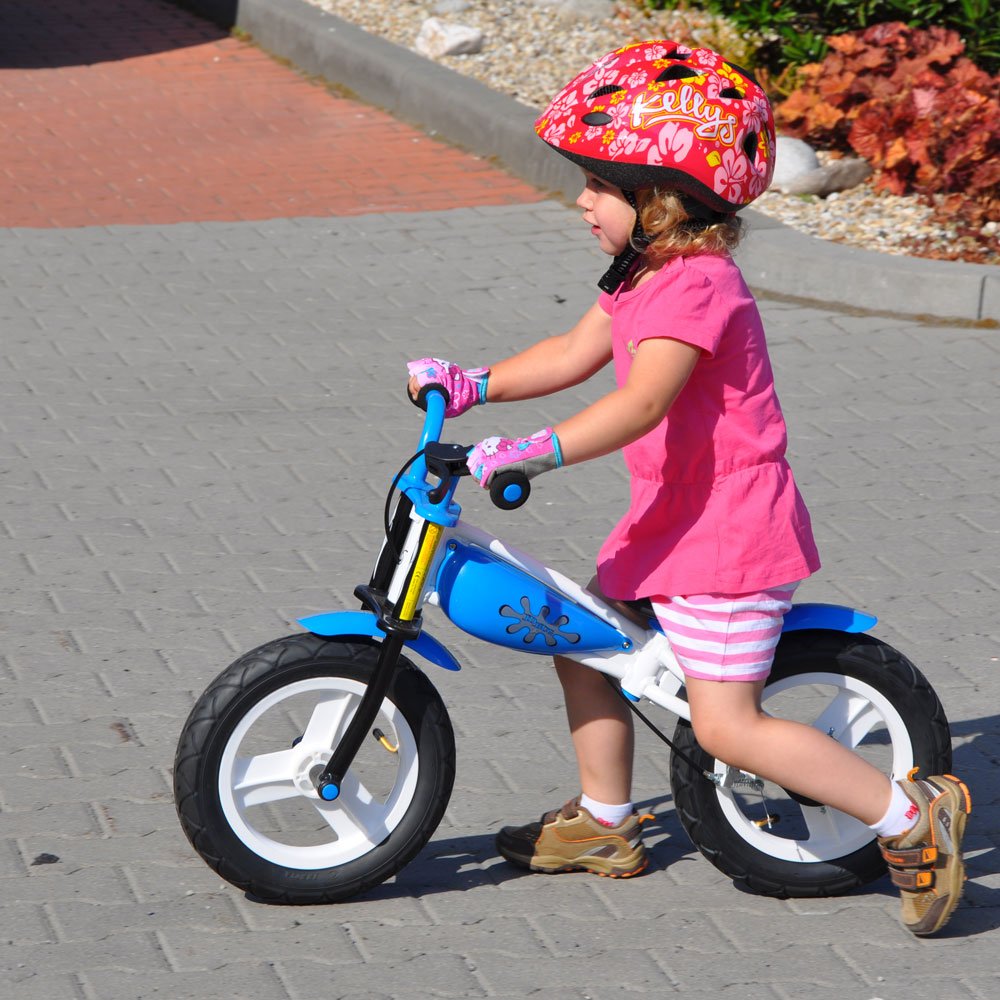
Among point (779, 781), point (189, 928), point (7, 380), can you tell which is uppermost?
point (779, 781)

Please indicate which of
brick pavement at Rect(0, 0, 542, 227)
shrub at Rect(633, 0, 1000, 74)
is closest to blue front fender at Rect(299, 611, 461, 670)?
brick pavement at Rect(0, 0, 542, 227)

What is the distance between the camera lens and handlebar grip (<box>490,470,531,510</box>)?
288 cm

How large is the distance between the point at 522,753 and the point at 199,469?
202 cm

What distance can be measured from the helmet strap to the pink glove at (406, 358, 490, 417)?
34cm

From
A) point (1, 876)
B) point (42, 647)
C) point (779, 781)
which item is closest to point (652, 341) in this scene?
point (779, 781)

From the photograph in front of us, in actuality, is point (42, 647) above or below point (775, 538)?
below

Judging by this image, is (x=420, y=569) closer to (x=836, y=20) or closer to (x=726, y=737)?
(x=726, y=737)

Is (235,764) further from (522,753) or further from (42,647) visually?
(42,647)

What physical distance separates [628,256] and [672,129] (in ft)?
0.85

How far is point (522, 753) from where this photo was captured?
404cm

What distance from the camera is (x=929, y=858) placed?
3270 mm

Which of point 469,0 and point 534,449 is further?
point 469,0

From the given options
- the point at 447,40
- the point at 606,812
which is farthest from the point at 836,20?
the point at 606,812

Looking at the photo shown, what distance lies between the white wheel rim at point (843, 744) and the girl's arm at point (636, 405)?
0.68 m
